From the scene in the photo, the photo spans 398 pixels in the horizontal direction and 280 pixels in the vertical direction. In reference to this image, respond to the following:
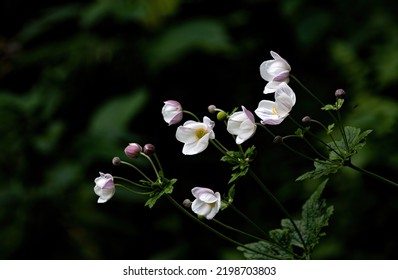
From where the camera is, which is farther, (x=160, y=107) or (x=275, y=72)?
(x=160, y=107)

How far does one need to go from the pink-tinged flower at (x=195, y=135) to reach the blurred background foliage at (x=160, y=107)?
5.32ft

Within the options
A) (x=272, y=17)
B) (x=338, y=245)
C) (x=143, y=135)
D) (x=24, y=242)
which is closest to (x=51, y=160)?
(x=24, y=242)

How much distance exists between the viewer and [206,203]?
1186 mm

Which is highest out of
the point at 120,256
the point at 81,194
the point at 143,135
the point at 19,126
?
the point at 19,126

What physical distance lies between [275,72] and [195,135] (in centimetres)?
17

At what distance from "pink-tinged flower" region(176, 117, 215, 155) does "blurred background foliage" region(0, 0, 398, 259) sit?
1.62 meters

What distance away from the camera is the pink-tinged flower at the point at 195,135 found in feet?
3.89

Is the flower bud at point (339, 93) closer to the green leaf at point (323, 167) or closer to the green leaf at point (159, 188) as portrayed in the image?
the green leaf at point (323, 167)

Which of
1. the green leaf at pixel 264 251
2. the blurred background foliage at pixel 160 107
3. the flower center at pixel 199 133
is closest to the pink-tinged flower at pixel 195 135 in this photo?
the flower center at pixel 199 133

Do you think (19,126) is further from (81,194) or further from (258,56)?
(258,56)

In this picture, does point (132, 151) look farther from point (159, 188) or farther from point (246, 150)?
point (246, 150)

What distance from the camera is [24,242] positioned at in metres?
2.83

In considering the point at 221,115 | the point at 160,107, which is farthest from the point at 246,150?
the point at 160,107

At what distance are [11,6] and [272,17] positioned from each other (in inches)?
60.7
